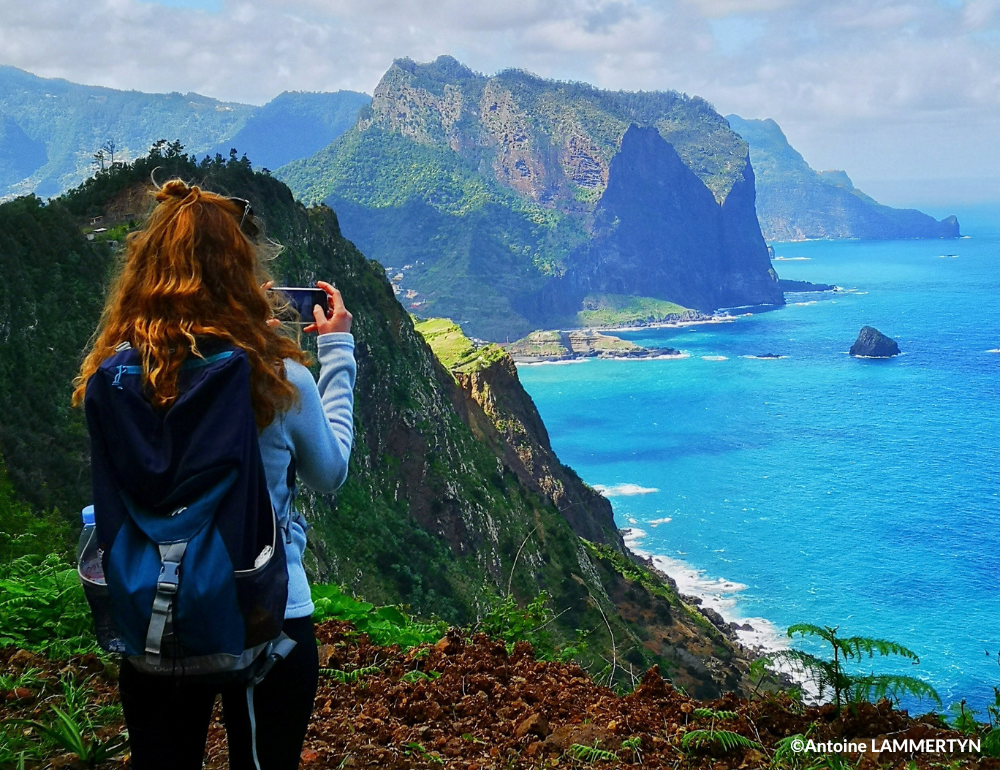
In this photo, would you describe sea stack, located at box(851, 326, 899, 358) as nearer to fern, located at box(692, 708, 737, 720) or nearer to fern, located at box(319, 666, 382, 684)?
fern, located at box(692, 708, 737, 720)

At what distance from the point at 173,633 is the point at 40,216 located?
23.6 m

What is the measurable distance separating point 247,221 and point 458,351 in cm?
5508

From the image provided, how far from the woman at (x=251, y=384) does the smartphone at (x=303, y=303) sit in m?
0.30

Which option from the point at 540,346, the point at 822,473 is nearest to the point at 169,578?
the point at 822,473

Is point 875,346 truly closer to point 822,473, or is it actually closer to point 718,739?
point 822,473

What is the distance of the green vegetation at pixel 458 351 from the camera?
52812 mm

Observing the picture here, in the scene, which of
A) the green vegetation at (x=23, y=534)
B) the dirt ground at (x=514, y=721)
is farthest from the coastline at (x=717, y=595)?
the dirt ground at (x=514, y=721)

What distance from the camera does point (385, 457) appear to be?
34688 mm

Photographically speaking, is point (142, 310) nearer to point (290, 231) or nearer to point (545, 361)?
point (290, 231)

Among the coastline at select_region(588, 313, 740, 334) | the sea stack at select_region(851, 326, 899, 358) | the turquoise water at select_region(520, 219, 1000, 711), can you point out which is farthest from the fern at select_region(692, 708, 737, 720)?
the coastline at select_region(588, 313, 740, 334)

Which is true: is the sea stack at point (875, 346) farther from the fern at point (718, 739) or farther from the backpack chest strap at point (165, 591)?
the backpack chest strap at point (165, 591)

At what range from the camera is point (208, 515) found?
223 cm

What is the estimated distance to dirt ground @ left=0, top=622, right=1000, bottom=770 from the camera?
4.45 meters

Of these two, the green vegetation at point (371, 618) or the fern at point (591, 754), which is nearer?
the fern at point (591, 754)
